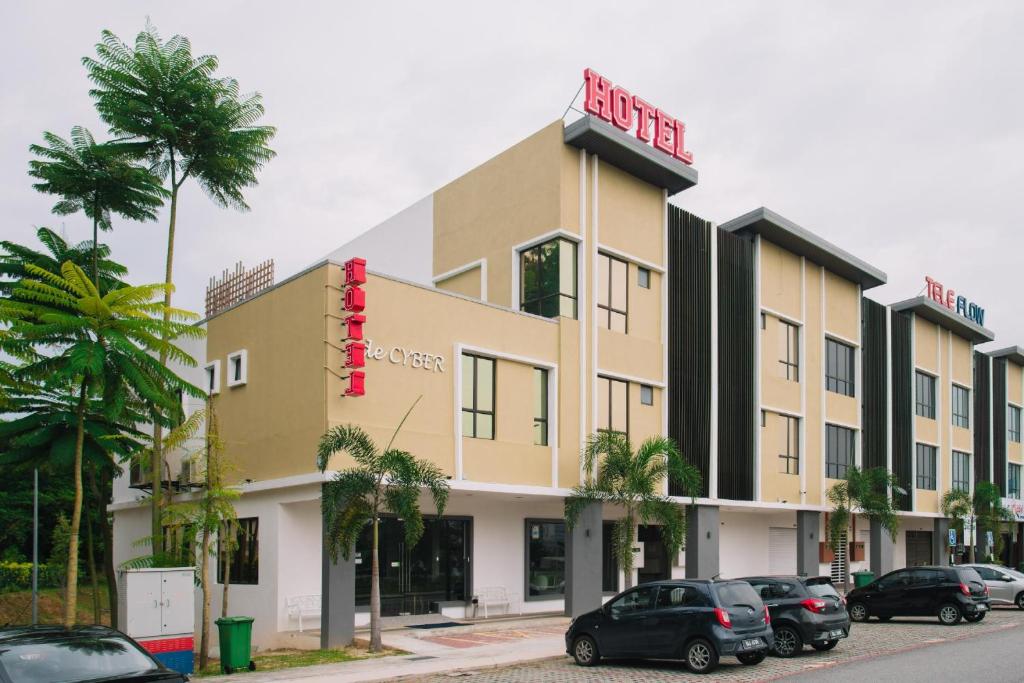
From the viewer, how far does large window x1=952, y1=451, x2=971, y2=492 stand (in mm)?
46875

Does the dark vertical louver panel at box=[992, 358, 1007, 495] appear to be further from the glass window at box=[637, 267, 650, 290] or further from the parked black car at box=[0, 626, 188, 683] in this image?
the parked black car at box=[0, 626, 188, 683]

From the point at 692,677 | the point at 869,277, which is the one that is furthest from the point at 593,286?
the point at 869,277

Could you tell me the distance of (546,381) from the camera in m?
26.0

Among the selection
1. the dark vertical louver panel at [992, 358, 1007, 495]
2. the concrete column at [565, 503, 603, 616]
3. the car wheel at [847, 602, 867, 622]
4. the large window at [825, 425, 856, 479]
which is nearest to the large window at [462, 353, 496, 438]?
the concrete column at [565, 503, 603, 616]

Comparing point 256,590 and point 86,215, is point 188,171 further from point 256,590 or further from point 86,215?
point 256,590

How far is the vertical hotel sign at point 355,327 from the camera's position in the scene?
2088 cm

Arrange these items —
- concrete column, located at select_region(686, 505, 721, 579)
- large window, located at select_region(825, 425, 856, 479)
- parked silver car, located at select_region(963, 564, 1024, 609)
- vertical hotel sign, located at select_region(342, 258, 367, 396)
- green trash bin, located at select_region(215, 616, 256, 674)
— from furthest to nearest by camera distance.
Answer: large window, located at select_region(825, 425, 856, 479) → parked silver car, located at select_region(963, 564, 1024, 609) → concrete column, located at select_region(686, 505, 721, 579) → vertical hotel sign, located at select_region(342, 258, 367, 396) → green trash bin, located at select_region(215, 616, 256, 674)

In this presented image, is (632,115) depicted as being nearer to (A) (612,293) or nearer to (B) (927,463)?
(A) (612,293)

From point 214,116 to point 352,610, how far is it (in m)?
12.2

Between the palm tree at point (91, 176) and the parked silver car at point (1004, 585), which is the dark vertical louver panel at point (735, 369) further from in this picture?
the palm tree at point (91, 176)

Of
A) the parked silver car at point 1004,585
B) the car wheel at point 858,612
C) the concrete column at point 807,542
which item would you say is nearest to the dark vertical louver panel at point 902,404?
the concrete column at point 807,542

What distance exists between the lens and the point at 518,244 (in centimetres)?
2731

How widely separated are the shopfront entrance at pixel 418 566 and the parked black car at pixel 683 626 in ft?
24.4

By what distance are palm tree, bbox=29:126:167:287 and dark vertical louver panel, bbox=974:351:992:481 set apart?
41701mm
